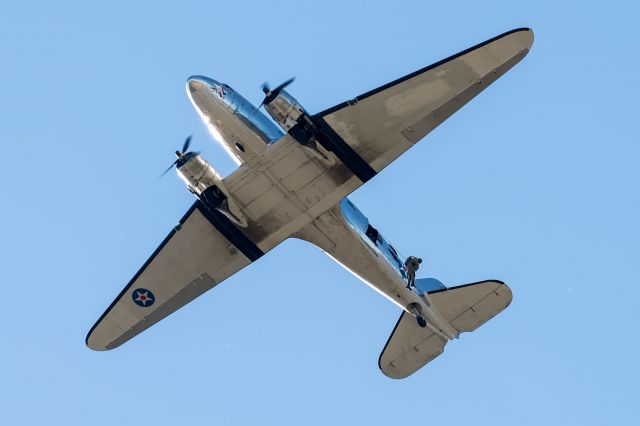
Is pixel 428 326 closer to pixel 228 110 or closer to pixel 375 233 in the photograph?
A: pixel 375 233

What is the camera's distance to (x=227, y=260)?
40594mm

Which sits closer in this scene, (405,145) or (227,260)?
(405,145)

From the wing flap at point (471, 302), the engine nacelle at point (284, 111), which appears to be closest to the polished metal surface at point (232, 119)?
the engine nacelle at point (284, 111)

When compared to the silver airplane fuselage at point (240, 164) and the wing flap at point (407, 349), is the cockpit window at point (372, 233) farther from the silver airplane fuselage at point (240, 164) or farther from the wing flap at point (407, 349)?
the wing flap at point (407, 349)

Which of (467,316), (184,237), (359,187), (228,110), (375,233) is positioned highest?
(228,110)

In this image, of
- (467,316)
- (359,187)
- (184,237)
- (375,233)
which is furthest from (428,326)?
(184,237)

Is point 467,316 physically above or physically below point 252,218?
below

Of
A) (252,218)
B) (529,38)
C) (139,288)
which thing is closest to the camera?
(529,38)

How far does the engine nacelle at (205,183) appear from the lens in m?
37.2

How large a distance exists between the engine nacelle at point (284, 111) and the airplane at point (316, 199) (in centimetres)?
4

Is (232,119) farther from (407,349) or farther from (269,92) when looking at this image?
(407,349)

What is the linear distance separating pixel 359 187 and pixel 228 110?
230 inches

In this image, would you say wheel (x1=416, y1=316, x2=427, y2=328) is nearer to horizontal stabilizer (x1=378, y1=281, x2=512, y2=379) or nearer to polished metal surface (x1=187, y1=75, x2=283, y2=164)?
horizontal stabilizer (x1=378, y1=281, x2=512, y2=379)

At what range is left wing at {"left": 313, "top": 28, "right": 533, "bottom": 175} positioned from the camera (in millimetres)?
35750
